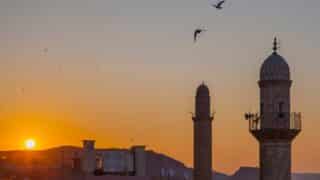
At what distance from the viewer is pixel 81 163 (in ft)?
226

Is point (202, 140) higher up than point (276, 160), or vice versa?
point (202, 140)

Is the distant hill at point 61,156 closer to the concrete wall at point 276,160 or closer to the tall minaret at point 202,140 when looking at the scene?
the tall minaret at point 202,140

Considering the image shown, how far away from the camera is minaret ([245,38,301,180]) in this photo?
3719 cm

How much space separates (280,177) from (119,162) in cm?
3687

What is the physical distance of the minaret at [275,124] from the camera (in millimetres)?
37188

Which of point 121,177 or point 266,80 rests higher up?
point 266,80

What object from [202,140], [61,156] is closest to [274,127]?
[202,140]

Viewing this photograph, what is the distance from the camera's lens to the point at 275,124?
37.5 metres

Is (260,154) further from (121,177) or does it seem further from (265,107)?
(121,177)

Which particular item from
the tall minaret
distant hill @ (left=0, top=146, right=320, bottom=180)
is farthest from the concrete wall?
distant hill @ (left=0, top=146, right=320, bottom=180)

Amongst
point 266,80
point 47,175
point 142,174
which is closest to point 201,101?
point 142,174

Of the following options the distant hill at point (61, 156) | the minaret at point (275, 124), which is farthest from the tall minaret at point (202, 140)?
the minaret at point (275, 124)

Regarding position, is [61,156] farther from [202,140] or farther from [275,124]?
[275,124]

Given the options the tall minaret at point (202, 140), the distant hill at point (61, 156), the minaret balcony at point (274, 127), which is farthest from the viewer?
the distant hill at point (61, 156)
